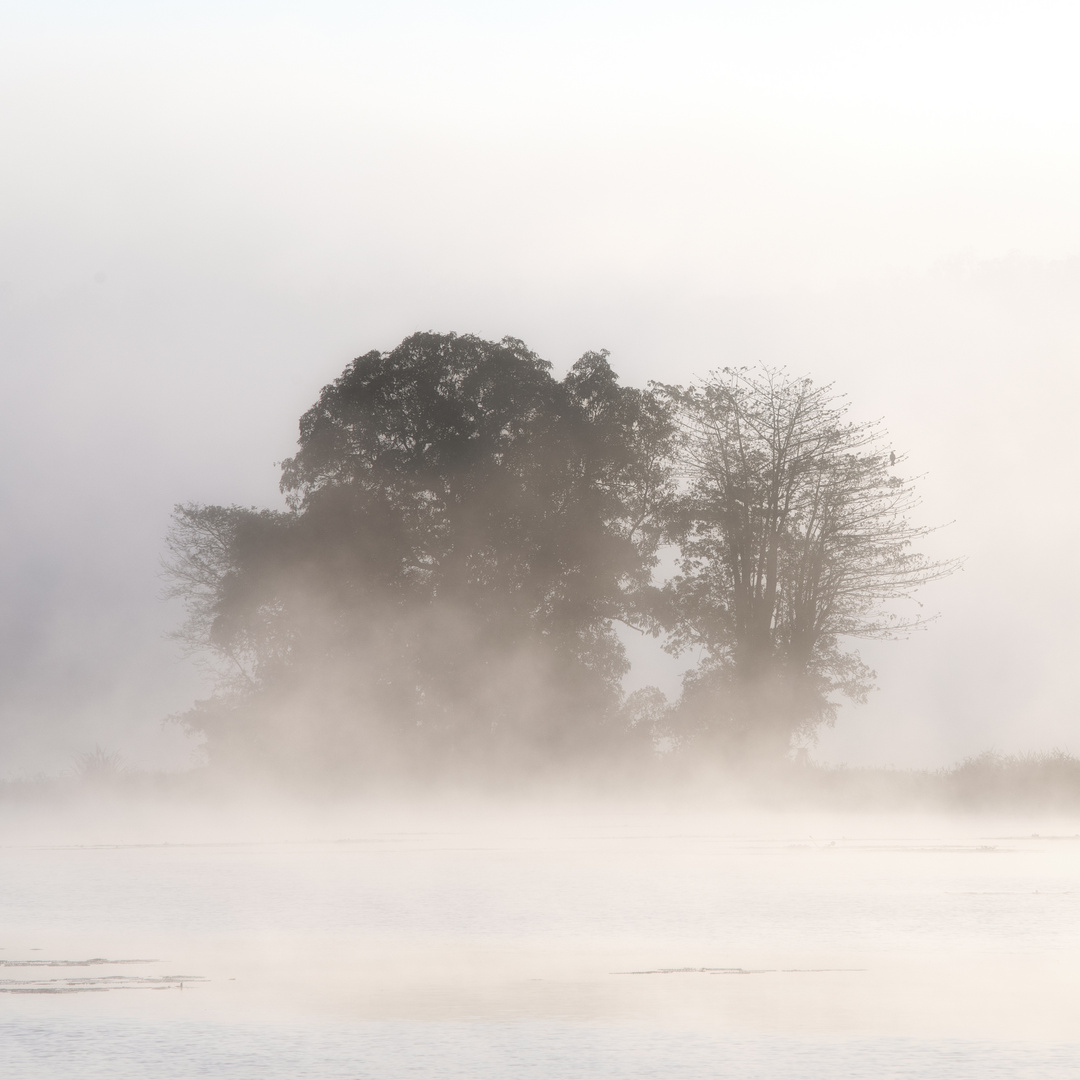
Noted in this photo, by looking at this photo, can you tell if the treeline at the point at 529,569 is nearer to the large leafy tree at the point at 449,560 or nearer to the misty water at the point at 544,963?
the large leafy tree at the point at 449,560

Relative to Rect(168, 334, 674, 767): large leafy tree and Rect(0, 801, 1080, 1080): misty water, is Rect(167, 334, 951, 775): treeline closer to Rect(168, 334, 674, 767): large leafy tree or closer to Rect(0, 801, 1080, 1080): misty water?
Rect(168, 334, 674, 767): large leafy tree

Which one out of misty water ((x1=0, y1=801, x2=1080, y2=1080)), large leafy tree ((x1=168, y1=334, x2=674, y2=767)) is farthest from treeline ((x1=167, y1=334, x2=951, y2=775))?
misty water ((x1=0, y1=801, x2=1080, y2=1080))

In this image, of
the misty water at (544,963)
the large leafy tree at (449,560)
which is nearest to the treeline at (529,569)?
the large leafy tree at (449,560)

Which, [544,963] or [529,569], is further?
[529,569]

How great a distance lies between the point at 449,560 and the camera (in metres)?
38.5

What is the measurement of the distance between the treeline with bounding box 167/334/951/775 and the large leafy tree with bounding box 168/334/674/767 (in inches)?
2.1

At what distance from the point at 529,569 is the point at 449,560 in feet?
6.38

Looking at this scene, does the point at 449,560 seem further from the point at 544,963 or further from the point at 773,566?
the point at 544,963

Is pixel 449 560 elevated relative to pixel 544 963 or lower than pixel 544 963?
elevated

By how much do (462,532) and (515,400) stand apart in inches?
142

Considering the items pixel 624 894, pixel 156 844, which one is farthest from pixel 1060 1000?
pixel 156 844

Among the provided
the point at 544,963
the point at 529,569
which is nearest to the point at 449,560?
the point at 529,569

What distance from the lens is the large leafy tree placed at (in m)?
37.7

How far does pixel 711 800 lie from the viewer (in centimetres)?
3544
